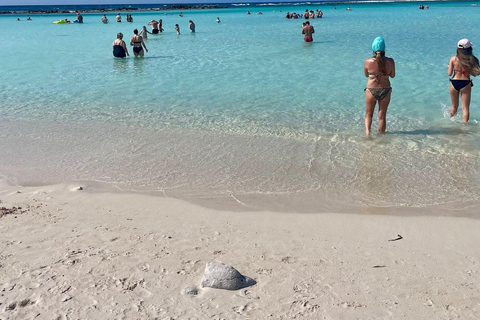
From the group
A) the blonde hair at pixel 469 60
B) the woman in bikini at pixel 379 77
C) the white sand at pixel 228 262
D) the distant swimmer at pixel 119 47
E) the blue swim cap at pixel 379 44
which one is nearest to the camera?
the white sand at pixel 228 262

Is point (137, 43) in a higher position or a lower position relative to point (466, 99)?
higher

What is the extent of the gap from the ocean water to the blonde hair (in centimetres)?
97

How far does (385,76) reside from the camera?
24.0ft

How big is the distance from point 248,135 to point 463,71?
3767 mm

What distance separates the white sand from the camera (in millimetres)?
3344

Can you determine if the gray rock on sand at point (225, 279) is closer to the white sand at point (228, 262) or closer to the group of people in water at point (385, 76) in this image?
the white sand at point (228, 262)

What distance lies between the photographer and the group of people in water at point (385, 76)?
7113 mm

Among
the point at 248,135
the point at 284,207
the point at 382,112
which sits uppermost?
the point at 382,112

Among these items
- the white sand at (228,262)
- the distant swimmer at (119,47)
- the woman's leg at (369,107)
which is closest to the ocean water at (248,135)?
the woman's leg at (369,107)

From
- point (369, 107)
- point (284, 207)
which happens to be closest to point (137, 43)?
point (369, 107)

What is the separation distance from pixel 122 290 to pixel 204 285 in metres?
0.62

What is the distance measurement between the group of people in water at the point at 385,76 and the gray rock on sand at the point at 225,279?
460cm

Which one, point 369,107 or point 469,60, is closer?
point 369,107

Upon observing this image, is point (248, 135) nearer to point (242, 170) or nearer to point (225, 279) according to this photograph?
point (242, 170)
